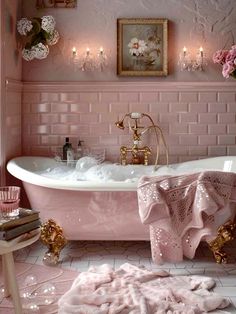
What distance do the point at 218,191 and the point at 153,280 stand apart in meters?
0.72

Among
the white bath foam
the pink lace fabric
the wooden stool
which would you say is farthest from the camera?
the white bath foam

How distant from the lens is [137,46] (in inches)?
178

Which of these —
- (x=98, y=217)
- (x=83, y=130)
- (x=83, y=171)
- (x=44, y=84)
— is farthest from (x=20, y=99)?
(x=98, y=217)

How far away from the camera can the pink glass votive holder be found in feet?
8.52

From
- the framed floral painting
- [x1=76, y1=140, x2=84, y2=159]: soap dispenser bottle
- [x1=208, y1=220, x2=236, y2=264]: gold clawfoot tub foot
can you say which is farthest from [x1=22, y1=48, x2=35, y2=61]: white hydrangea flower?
[x1=208, y1=220, x2=236, y2=264]: gold clawfoot tub foot

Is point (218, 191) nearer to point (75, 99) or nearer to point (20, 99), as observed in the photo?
point (75, 99)

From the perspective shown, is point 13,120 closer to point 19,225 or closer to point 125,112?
point 125,112

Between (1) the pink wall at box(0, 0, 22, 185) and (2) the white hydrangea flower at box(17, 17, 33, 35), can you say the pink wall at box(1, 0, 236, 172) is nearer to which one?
(1) the pink wall at box(0, 0, 22, 185)

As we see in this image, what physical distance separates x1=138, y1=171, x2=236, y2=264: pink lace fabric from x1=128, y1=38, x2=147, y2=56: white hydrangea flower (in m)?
1.66

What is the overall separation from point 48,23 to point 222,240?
7.79 ft

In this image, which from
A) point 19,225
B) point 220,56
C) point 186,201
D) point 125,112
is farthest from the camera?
point 125,112

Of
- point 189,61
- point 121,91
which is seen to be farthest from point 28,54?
Result: point 189,61

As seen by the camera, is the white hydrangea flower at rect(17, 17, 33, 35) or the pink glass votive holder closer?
the pink glass votive holder

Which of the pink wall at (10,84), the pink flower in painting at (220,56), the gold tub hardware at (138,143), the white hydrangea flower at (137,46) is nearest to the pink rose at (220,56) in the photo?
the pink flower in painting at (220,56)
